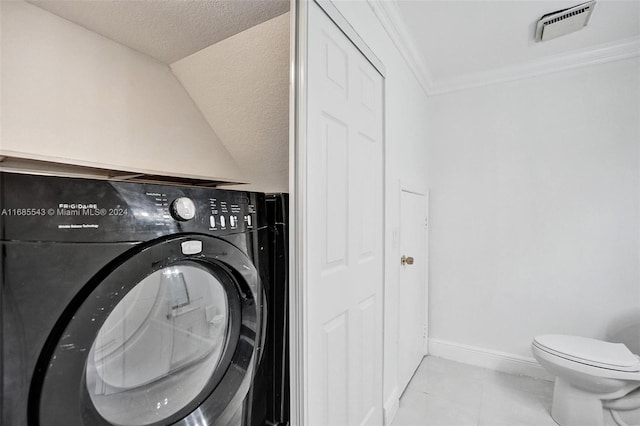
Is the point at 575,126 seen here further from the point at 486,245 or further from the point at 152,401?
the point at 152,401

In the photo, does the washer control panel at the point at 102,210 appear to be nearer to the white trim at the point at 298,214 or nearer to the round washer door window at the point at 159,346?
the round washer door window at the point at 159,346

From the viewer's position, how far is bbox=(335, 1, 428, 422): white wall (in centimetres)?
163

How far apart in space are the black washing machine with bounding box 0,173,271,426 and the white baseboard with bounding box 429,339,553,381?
2240 mm

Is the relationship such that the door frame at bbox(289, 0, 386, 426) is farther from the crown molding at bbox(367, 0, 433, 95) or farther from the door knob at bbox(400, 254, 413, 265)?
the door knob at bbox(400, 254, 413, 265)

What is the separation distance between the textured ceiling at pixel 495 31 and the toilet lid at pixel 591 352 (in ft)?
6.43

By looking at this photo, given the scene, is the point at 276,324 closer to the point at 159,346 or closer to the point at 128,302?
the point at 159,346

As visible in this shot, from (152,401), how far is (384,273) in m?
1.26

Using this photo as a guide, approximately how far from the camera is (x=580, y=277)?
2211 mm

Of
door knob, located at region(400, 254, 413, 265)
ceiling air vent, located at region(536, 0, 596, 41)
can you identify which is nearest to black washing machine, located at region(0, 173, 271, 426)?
door knob, located at region(400, 254, 413, 265)

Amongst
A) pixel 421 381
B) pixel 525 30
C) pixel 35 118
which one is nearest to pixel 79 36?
pixel 35 118

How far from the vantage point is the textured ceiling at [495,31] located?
5.54ft

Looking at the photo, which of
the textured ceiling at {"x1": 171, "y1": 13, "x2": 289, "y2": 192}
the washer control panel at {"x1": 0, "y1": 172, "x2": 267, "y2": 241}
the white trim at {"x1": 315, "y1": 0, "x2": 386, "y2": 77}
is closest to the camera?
the washer control panel at {"x1": 0, "y1": 172, "x2": 267, "y2": 241}

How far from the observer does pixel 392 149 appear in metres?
1.81

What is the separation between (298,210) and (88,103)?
1.08 meters
